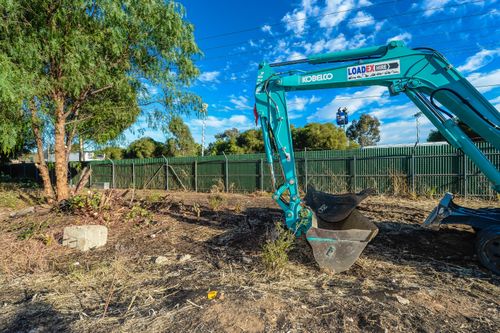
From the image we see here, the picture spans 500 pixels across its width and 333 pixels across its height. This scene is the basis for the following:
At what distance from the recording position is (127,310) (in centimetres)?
311

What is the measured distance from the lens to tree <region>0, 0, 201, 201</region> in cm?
825

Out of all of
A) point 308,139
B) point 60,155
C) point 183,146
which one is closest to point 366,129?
point 308,139

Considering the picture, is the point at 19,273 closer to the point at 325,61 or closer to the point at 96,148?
the point at 325,61

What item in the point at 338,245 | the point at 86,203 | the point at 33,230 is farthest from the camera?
the point at 86,203

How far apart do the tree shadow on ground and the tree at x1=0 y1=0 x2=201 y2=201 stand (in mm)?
5573

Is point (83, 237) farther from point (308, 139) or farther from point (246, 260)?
point (308, 139)

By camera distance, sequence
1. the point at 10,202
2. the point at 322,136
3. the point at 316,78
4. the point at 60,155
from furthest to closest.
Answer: the point at 322,136
the point at 10,202
the point at 60,155
the point at 316,78

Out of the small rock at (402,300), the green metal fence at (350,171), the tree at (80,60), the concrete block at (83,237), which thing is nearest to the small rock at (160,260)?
the concrete block at (83,237)

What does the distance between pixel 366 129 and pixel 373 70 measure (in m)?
54.0

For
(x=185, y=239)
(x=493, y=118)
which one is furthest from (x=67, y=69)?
(x=493, y=118)

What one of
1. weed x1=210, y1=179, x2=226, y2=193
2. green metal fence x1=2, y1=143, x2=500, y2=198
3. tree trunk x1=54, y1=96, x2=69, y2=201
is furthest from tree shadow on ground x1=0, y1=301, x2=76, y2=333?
weed x1=210, y1=179, x2=226, y2=193

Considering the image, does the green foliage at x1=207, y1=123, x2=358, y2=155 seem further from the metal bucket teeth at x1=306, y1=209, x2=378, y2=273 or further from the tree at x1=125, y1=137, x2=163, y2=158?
the metal bucket teeth at x1=306, y1=209, x2=378, y2=273

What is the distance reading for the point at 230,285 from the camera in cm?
366

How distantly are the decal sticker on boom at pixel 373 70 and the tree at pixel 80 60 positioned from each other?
6.91m
